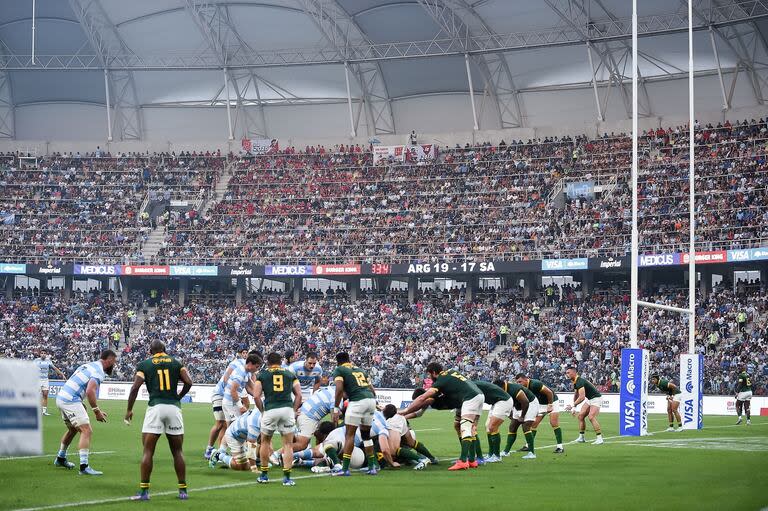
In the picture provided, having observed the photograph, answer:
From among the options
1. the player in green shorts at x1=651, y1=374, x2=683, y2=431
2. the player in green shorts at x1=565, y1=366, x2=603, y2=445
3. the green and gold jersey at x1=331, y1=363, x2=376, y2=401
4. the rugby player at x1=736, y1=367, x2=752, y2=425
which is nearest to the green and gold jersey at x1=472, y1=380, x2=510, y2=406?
the green and gold jersey at x1=331, y1=363, x2=376, y2=401

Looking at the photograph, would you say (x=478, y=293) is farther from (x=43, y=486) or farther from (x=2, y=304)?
(x=43, y=486)

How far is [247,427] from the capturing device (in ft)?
57.9

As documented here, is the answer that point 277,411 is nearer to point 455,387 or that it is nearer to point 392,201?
point 455,387

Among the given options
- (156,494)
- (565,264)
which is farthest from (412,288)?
(156,494)

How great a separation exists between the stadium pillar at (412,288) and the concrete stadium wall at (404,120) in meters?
10.8

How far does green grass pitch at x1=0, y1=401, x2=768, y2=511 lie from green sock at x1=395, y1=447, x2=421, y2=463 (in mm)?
310

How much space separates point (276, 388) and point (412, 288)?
4298 centimetres

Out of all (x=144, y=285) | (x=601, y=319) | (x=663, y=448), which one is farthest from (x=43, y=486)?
(x=144, y=285)

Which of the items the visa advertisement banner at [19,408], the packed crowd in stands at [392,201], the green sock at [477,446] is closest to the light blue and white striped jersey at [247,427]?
the green sock at [477,446]

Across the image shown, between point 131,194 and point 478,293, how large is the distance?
24.9m

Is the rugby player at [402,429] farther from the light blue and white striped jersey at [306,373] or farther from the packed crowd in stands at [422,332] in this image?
the packed crowd in stands at [422,332]

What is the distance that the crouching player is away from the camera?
17406mm

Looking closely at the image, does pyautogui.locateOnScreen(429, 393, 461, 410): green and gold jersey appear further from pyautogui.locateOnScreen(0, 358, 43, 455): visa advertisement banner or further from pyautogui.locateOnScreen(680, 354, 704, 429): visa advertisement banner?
pyautogui.locateOnScreen(680, 354, 704, 429): visa advertisement banner

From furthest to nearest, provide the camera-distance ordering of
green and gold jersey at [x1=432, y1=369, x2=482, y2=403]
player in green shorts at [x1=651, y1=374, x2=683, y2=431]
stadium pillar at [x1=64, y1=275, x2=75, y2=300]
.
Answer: stadium pillar at [x1=64, y1=275, x2=75, y2=300]
player in green shorts at [x1=651, y1=374, x2=683, y2=431]
green and gold jersey at [x1=432, y1=369, x2=482, y2=403]
